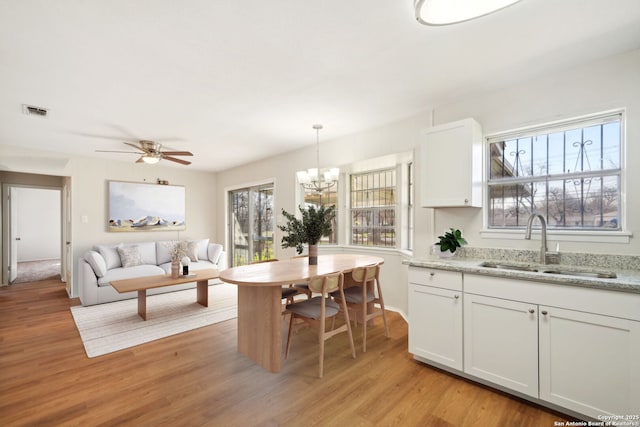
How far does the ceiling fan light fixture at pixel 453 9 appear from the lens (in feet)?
4.77

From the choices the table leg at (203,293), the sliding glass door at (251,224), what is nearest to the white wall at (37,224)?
the sliding glass door at (251,224)

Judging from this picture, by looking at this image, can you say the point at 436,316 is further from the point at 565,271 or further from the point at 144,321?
the point at 144,321

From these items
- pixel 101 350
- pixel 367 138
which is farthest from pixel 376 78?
pixel 101 350

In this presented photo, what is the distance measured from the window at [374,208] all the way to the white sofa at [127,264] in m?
3.09

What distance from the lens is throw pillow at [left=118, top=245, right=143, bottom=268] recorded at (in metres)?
5.12

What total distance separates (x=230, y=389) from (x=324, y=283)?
3.52 feet

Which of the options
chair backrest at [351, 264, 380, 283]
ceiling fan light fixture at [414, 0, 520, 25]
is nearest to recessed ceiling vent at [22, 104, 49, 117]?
chair backrest at [351, 264, 380, 283]

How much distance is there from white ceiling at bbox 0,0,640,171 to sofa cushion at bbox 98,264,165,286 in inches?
93.6

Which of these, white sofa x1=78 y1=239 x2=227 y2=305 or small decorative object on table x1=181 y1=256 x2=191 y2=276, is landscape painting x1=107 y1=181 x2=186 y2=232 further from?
small decorative object on table x1=181 y1=256 x2=191 y2=276

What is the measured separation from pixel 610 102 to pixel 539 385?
2150 millimetres

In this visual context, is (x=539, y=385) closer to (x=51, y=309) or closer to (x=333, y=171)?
(x=333, y=171)

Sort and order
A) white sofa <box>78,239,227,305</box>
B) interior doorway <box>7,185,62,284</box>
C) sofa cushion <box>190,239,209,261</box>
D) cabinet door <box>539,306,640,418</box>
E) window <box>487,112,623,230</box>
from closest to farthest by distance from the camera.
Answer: cabinet door <box>539,306,640,418</box> → window <box>487,112,623,230</box> → white sofa <box>78,239,227,305</box> → sofa cushion <box>190,239,209,261</box> → interior doorway <box>7,185,62,284</box>

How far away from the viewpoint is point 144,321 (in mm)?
3721

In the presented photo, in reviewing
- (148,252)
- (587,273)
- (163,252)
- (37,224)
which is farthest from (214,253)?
(37,224)
